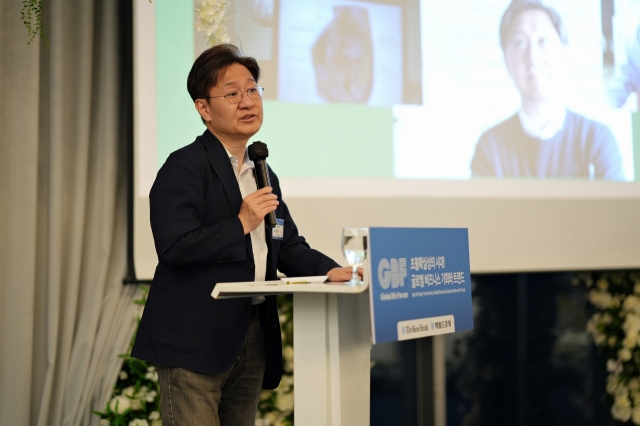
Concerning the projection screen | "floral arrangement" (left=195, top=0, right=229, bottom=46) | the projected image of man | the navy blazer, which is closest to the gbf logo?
the navy blazer

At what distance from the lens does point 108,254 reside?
2711mm

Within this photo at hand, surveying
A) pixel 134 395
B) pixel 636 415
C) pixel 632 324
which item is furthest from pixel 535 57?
pixel 134 395

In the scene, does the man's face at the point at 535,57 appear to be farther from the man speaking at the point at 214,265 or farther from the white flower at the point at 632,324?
the man speaking at the point at 214,265

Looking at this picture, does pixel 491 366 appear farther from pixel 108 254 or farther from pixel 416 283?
pixel 416 283

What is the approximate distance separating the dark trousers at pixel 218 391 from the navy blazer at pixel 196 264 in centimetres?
5

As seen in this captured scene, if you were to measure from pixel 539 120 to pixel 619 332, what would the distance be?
4.35ft

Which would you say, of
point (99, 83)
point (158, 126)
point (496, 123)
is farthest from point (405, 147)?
point (99, 83)

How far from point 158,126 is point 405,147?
117 centimetres

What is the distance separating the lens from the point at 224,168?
63.9 inches

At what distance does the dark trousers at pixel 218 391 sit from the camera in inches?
58.5

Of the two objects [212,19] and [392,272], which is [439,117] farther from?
[392,272]

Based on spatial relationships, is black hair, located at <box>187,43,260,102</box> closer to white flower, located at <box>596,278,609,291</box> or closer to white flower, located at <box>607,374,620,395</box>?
white flower, located at <box>596,278,609,291</box>

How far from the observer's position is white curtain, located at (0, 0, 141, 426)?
255 cm

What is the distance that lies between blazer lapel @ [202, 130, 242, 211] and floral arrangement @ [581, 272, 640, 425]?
8.61 ft
